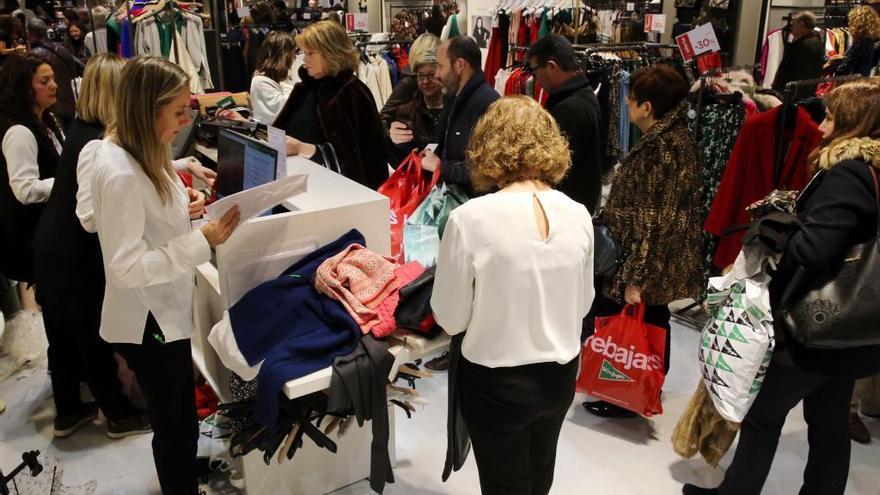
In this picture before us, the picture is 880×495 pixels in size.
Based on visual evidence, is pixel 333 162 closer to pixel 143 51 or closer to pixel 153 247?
pixel 153 247

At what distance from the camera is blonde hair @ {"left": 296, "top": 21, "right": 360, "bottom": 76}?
307cm

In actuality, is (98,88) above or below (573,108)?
above

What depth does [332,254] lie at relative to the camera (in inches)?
83.0

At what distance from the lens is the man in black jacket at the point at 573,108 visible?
9.91 ft

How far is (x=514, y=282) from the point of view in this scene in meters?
1.58

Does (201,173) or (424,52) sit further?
(424,52)

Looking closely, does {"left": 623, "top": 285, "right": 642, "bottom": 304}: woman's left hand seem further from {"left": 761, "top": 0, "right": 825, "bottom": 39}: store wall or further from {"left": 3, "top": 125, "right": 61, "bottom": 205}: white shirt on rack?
{"left": 761, "top": 0, "right": 825, "bottom": 39}: store wall

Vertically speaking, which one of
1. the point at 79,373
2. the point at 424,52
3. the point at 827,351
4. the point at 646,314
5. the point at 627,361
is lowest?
the point at 79,373

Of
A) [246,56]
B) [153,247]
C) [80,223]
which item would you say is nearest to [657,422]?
[153,247]

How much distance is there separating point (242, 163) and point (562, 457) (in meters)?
1.75

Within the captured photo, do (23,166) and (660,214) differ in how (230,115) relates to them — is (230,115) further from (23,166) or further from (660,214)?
(660,214)

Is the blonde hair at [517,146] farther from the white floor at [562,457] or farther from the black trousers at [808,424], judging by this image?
the white floor at [562,457]

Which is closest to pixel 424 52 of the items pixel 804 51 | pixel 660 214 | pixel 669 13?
pixel 660 214

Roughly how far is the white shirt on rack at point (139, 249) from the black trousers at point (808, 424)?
1.75 meters
